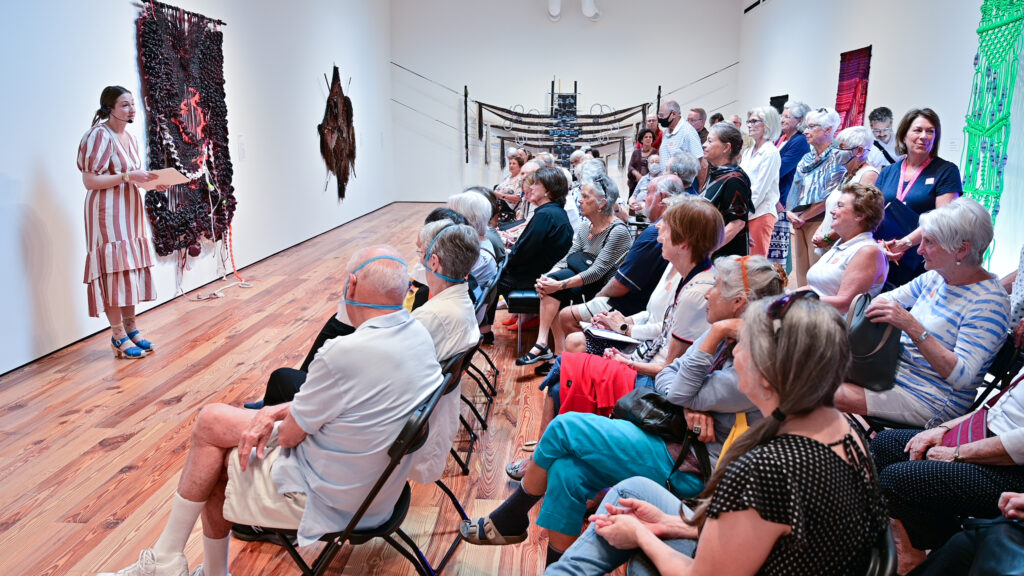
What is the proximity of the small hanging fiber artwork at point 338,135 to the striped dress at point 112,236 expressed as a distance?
535cm

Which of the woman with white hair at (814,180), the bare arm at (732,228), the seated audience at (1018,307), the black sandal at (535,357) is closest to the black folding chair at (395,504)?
the seated audience at (1018,307)

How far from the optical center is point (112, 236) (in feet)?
14.4

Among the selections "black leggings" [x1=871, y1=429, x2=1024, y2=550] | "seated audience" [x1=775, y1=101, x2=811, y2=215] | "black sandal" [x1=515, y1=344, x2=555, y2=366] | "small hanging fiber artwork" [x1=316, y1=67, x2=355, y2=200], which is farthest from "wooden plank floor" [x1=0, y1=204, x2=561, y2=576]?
"small hanging fiber artwork" [x1=316, y1=67, x2=355, y2=200]

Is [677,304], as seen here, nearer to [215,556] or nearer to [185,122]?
[215,556]

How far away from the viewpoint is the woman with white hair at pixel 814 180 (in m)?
5.02

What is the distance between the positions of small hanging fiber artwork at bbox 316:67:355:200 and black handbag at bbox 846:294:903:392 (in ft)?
27.7

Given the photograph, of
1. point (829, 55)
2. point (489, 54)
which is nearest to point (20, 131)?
point (829, 55)

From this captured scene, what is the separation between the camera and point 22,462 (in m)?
3.01

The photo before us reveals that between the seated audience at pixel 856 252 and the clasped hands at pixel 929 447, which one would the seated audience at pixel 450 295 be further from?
the seated audience at pixel 856 252

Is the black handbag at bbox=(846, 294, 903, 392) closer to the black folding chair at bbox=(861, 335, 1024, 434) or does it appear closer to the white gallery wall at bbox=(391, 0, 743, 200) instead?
the black folding chair at bbox=(861, 335, 1024, 434)

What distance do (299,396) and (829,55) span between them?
28.0 feet

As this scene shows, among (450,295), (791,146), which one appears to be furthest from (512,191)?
(450,295)

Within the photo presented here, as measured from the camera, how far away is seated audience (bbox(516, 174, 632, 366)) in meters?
4.03

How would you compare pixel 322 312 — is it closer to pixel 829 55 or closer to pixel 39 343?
pixel 39 343
